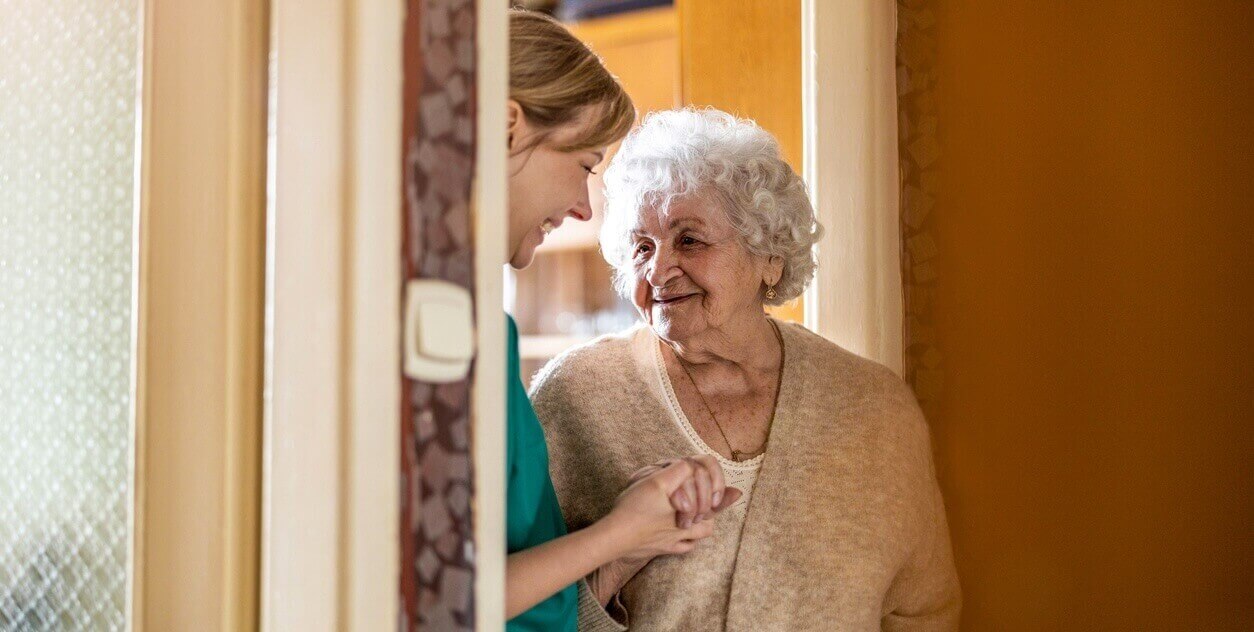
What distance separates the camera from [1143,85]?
4.74 ft

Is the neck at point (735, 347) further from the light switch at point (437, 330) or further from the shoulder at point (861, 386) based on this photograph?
the light switch at point (437, 330)

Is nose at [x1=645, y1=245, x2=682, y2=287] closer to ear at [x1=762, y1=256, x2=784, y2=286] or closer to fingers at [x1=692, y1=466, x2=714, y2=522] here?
ear at [x1=762, y1=256, x2=784, y2=286]

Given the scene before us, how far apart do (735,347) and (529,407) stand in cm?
55

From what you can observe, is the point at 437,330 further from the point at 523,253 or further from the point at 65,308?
the point at 523,253

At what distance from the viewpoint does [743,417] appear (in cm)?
160

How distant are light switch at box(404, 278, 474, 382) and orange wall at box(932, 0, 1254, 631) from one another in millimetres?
1059

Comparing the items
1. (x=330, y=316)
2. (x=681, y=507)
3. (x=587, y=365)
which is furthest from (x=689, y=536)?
(x=330, y=316)

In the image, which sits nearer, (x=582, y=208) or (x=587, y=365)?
(x=582, y=208)

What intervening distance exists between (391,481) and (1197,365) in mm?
1189

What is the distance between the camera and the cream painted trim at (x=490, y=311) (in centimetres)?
76

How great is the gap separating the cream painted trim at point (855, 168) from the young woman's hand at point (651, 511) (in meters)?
0.69

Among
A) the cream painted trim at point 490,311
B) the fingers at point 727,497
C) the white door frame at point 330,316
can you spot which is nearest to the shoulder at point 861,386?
the fingers at point 727,497

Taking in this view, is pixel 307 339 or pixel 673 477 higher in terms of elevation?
pixel 307 339

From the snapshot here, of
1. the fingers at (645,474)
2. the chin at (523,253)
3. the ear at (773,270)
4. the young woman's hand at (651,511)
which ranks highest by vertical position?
the ear at (773,270)
